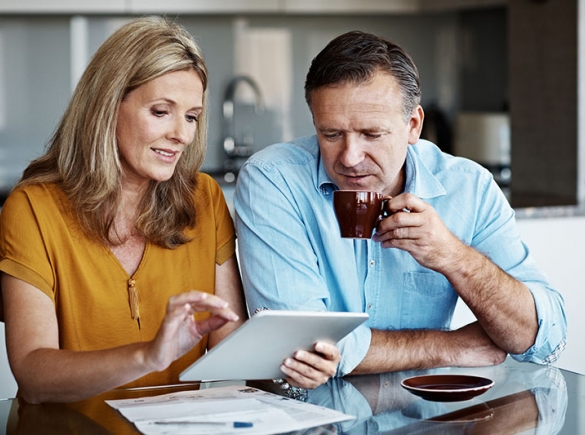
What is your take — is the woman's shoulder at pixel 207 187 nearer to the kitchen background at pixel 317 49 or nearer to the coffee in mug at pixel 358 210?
the coffee in mug at pixel 358 210

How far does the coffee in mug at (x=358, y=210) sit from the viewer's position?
5.49 feet

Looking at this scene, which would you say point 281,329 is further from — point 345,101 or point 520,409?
point 345,101

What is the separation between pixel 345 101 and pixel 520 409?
0.70 m

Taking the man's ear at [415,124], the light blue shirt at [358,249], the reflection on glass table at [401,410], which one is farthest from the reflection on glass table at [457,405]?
the man's ear at [415,124]

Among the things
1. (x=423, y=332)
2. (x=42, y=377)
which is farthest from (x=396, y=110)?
(x=42, y=377)

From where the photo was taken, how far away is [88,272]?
186cm

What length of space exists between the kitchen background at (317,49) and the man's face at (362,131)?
1.75 metres

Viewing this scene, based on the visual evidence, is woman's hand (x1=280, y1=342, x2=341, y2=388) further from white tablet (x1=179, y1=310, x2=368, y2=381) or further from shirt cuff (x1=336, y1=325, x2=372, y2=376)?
shirt cuff (x1=336, y1=325, x2=372, y2=376)

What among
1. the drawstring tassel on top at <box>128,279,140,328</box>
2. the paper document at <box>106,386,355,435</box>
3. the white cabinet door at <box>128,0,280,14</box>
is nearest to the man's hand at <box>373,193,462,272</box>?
the paper document at <box>106,386,355,435</box>

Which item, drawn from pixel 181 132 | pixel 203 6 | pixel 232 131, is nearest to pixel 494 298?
pixel 181 132

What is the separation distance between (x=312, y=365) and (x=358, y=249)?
0.50 meters

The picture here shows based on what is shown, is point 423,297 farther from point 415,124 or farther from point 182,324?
point 182,324

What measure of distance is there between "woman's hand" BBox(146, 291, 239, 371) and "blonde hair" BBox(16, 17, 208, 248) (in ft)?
1.67

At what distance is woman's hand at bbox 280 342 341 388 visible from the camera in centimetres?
157
